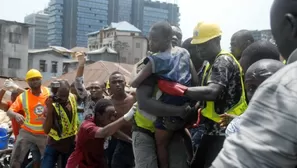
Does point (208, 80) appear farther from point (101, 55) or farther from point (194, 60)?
point (101, 55)

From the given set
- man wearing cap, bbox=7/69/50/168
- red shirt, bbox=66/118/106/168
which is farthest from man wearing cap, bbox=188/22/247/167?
man wearing cap, bbox=7/69/50/168

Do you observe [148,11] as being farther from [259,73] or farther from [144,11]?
[259,73]

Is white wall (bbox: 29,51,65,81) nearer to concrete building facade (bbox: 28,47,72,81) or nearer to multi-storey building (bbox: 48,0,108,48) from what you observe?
concrete building facade (bbox: 28,47,72,81)

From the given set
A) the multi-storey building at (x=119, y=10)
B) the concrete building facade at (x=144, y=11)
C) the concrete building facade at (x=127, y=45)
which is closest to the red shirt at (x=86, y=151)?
the concrete building facade at (x=127, y=45)

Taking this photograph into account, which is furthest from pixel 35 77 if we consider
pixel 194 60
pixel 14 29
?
pixel 14 29

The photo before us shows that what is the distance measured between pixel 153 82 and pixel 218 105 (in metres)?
0.54

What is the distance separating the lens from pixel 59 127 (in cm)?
588

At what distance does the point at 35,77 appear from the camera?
675 centimetres

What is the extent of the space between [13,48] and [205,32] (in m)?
46.4

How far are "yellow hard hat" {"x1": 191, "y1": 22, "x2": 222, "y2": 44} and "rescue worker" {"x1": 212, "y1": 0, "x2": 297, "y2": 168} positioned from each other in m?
2.29

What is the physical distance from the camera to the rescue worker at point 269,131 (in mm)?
1036

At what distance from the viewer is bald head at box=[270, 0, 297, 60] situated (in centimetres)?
122

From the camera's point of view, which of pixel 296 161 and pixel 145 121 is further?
pixel 145 121

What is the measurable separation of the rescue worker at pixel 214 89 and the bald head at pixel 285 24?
1828 mm
